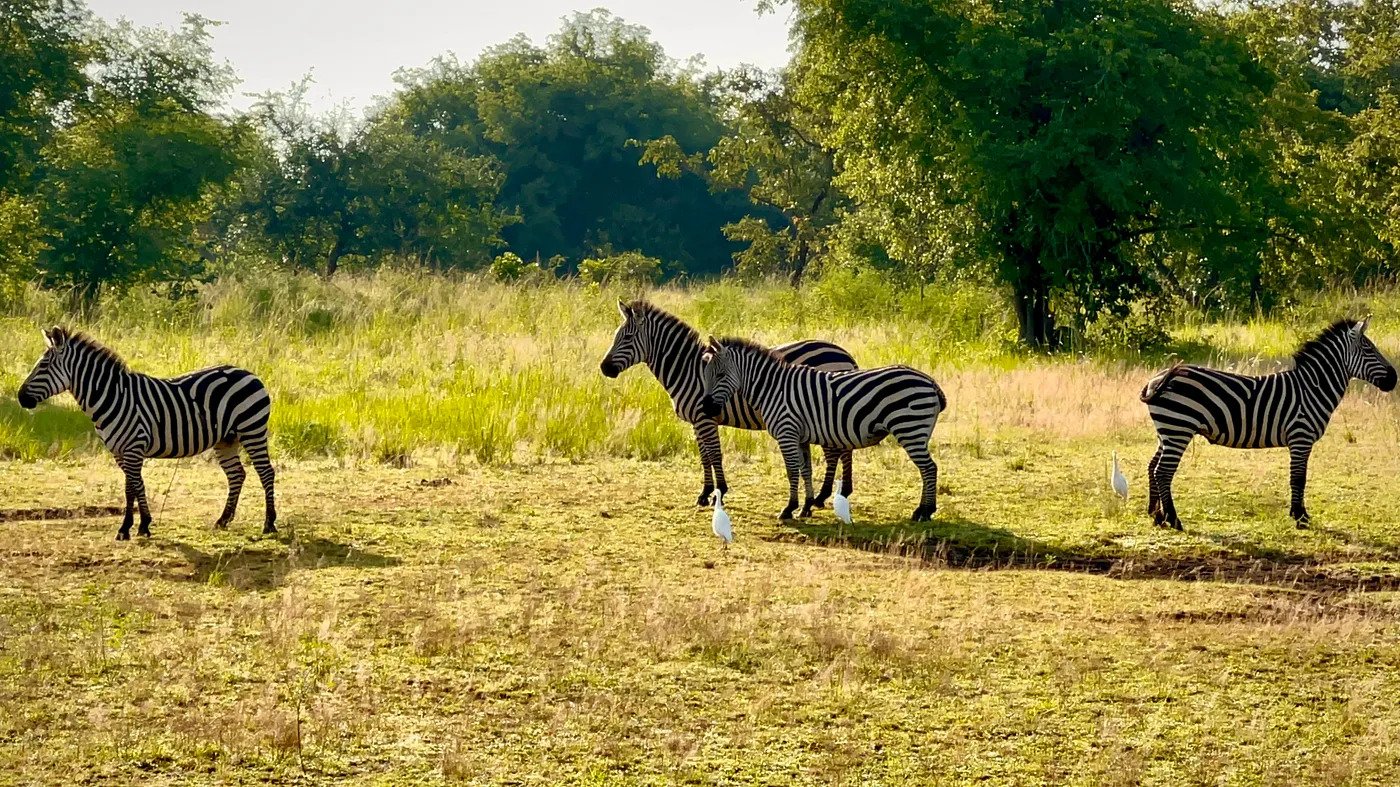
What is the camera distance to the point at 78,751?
6266 millimetres

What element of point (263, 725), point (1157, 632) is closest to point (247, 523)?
point (263, 725)

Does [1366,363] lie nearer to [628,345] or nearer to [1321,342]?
[1321,342]

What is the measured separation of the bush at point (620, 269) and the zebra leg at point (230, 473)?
22.0 metres

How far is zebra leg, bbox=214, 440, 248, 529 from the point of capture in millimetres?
11391

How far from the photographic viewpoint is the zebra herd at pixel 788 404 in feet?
36.2

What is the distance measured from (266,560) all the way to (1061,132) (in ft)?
50.9

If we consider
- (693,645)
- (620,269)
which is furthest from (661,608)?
(620,269)

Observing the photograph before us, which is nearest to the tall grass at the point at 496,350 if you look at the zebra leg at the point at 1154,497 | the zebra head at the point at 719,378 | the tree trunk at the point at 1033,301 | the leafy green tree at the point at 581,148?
the tree trunk at the point at 1033,301

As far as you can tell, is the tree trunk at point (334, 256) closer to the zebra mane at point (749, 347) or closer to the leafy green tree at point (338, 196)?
the leafy green tree at point (338, 196)

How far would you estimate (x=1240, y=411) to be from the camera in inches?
459

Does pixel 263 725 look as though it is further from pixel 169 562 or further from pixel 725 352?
pixel 725 352

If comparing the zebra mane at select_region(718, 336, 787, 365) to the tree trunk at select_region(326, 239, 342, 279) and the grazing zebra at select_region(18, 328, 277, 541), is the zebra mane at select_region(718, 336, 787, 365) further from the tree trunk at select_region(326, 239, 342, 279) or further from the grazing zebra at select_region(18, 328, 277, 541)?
the tree trunk at select_region(326, 239, 342, 279)

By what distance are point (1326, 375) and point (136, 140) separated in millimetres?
19826

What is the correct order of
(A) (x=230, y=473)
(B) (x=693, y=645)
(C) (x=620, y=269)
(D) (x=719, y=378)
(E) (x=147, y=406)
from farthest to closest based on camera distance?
(C) (x=620, y=269) < (D) (x=719, y=378) < (A) (x=230, y=473) < (E) (x=147, y=406) < (B) (x=693, y=645)
